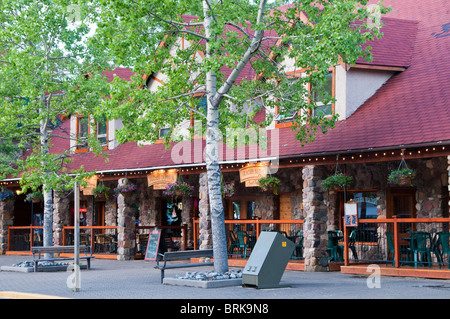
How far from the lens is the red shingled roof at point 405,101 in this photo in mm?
17031

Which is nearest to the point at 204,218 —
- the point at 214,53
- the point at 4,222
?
the point at 214,53

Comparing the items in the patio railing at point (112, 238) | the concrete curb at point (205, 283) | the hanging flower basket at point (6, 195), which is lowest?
the concrete curb at point (205, 283)

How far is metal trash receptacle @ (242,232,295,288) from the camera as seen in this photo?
13875 millimetres

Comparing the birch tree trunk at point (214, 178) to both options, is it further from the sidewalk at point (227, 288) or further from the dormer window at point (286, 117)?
the dormer window at point (286, 117)

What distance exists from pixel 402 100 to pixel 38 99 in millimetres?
10848

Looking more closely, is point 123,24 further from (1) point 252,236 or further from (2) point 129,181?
(2) point 129,181

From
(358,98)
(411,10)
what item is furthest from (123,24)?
(411,10)

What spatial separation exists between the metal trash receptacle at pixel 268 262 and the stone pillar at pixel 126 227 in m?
10.9

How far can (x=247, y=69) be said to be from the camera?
24.3 meters

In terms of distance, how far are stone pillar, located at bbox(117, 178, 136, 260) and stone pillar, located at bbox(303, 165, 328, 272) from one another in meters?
7.89

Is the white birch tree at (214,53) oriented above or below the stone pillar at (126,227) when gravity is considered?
above

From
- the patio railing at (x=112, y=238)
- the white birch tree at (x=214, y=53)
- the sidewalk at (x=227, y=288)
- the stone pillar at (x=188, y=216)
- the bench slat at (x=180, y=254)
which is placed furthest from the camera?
the stone pillar at (x=188, y=216)

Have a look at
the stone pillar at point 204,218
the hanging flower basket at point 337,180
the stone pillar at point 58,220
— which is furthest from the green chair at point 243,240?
the stone pillar at point 58,220

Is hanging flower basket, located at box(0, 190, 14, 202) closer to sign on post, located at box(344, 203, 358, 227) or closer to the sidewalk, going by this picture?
the sidewalk
